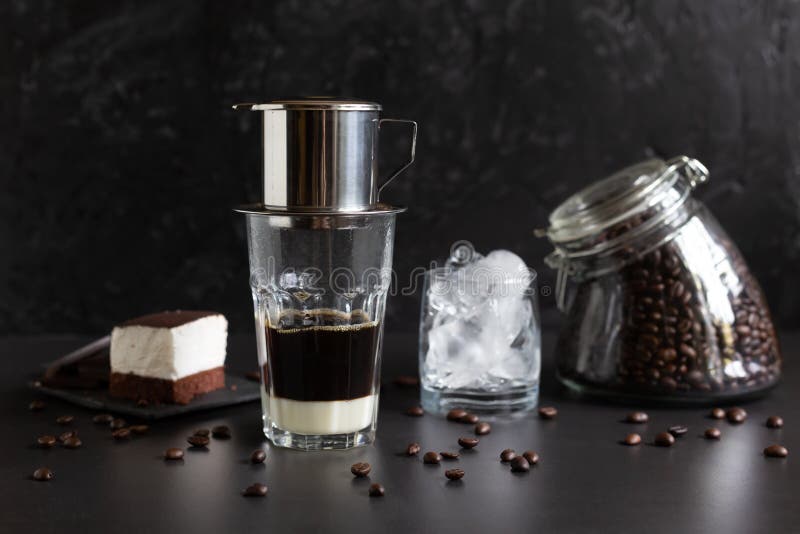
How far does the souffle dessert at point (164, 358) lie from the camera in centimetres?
148

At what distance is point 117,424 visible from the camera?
1410mm

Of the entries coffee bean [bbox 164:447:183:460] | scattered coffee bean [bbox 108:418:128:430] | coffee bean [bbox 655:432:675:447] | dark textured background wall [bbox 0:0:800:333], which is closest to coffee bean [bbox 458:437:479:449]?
coffee bean [bbox 655:432:675:447]

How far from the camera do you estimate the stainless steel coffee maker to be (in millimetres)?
1247

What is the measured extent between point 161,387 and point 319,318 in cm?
31

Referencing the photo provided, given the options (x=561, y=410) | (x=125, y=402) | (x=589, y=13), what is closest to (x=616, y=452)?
(x=561, y=410)

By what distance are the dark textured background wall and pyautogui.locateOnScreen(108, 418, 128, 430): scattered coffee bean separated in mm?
653

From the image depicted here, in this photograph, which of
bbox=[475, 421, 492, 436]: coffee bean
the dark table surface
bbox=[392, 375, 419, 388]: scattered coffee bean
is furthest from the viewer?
bbox=[392, 375, 419, 388]: scattered coffee bean

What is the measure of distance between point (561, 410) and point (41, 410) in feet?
2.43

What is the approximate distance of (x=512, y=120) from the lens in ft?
6.67

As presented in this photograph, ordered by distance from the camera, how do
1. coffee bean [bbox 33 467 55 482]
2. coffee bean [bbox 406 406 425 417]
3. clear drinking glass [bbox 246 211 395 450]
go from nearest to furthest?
coffee bean [bbox 33 467 55 482], clear drinking glass [bbox 246 211 395 450], coffee bean [bbox 406 406 425 417]

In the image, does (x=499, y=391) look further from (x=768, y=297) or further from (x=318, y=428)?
(x=768, y=297)

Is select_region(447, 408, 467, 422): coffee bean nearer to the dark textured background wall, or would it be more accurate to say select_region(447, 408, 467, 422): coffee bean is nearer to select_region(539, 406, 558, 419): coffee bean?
select_region(539, 406, 558, 419): coffee bean

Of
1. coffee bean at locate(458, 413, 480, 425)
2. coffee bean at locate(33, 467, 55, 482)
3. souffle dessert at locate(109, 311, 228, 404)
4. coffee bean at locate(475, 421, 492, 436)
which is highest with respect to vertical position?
souffle dessert at locate(109, 311, 228, 404)

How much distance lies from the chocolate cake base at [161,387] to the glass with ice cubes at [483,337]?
0.32m
